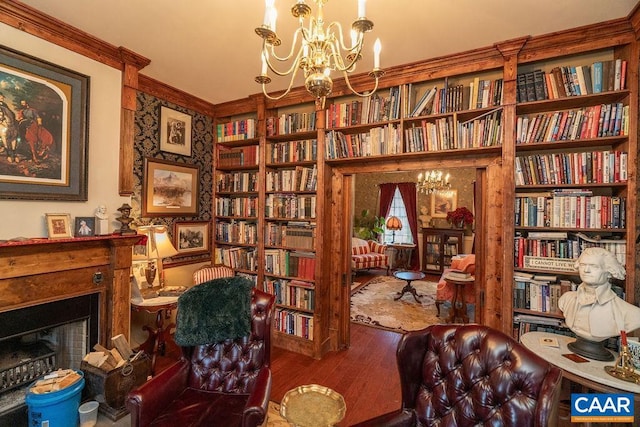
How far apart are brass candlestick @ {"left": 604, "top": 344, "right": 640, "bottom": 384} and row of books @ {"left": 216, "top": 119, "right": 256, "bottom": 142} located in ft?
11.6

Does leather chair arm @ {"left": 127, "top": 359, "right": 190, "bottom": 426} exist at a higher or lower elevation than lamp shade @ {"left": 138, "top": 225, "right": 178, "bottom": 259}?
lower

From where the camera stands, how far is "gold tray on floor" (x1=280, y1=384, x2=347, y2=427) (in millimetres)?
1285

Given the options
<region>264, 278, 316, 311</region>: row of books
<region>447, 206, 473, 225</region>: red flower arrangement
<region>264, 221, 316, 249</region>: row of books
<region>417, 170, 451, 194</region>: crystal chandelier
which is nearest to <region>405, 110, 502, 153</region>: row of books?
<region>264, 221, 316, 249</region>: row of books

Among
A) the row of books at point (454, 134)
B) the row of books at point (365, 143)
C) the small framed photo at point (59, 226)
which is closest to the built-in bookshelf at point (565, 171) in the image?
the row of books at point (454, 134)

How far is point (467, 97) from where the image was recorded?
244 centimetres

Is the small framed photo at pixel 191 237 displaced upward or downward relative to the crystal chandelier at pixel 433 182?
downward

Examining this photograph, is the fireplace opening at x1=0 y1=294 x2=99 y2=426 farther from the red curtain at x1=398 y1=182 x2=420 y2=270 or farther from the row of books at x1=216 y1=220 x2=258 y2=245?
the red curtain at x1=398 y1=182 x2=420 y2=270

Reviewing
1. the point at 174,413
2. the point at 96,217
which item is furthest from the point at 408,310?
the point at 96,217

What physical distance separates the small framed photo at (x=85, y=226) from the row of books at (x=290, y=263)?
163 cm

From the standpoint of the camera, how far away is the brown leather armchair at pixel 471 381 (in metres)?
1.10

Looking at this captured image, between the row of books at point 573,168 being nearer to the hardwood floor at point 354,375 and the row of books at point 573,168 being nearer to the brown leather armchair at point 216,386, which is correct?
the hardwood floor at point 354,375

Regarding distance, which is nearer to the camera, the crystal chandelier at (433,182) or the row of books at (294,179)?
the row of books at (294,179)

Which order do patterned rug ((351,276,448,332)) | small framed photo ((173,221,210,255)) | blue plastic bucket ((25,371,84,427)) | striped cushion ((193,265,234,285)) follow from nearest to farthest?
blue plastic bucket ((25,371,84,427)), striped cushion ((193,265,234,285)), small framed photo ((173,221,210,255)), patterned rug ((351,276,448,332))

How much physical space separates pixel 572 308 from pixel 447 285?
2448 millimetres
